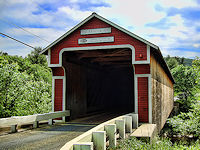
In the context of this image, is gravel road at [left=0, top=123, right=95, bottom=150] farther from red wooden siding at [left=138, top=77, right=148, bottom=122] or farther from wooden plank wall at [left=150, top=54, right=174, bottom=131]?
wooden plank wall at [left=150, top=54, right=174, bottom=131]

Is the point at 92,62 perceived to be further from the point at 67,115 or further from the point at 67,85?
the point at 67,115

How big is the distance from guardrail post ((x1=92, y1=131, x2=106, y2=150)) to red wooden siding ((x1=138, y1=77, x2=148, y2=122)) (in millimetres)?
5137

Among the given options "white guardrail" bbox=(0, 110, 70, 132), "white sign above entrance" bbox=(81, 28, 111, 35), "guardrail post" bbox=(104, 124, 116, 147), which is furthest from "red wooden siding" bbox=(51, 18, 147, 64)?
"guardrail post" bbox=(104, 124, 116, 147)

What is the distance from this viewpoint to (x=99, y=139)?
439 cm

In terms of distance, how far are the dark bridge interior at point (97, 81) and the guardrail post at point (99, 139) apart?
5.92 meters

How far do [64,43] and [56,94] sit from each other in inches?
86.6

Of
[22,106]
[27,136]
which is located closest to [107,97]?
[22,106]

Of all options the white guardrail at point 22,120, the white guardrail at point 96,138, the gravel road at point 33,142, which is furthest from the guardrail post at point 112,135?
the white guardrail at point 22,120

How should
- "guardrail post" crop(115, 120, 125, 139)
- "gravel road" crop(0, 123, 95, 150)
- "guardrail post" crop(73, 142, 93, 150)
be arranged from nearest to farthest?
1. "guardrail post" crop(73, 142, 93, 150)
2. "gravel road" crop(0, 123, 95, 150)
3. "guardrail post" crop(115, 120, 125, 139)

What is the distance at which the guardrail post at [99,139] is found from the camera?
14.3ft

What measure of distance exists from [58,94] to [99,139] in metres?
6.05

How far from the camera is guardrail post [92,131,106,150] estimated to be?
436 centimetres

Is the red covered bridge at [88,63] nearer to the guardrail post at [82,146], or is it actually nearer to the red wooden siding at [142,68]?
the red wooden siding at [142,68]

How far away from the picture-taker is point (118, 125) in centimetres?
627
